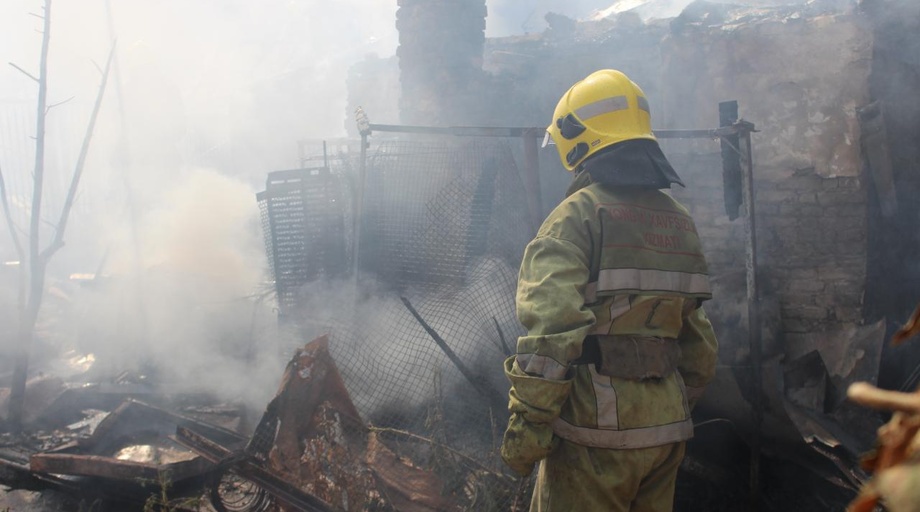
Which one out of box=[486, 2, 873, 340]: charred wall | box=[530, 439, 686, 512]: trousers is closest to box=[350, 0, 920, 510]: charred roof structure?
box=[486, 2, 873, 340]: charred wall

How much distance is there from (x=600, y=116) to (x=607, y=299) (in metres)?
0.74

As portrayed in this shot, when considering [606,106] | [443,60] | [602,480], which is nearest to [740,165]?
[606,106]

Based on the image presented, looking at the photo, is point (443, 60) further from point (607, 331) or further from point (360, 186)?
point (607, 331)

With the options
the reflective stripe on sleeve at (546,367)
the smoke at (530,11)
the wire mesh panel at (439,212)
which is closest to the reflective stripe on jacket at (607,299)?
the reflective stripe on sleeve at (546,367)

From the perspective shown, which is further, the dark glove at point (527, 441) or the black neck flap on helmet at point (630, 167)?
the black neck flap on helmet at point (630, 167)

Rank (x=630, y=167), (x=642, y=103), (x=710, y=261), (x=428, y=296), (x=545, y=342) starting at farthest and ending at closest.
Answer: (x=710, y=261)
(x=428, y=296)
(x=642, y=103)
(x=630, y=167)
(x=545, y=342)

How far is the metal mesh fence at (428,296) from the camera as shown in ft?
15.8

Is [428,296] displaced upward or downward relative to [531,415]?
downward

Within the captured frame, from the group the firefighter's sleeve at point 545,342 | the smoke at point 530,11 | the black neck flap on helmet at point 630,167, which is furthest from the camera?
the smoke at point 530,11

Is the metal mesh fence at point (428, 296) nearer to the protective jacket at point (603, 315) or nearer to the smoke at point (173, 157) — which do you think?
the smoke at point (173, 157)

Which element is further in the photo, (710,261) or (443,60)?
(443,60)

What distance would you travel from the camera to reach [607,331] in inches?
95.3

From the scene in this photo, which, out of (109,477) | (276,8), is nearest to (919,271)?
(109,477)

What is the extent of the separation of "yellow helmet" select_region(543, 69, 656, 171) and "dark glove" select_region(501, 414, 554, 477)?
1056 millimetres
